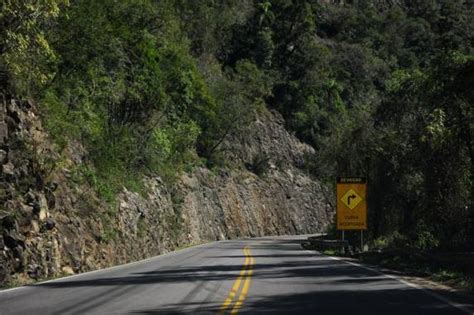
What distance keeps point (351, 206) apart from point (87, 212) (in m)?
13.8

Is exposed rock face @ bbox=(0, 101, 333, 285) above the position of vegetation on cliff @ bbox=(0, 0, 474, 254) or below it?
below

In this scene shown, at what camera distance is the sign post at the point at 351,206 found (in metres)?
34.7

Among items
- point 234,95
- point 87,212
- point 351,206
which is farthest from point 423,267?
point 234,95

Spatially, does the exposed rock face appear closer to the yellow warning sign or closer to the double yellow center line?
the double yellow center line

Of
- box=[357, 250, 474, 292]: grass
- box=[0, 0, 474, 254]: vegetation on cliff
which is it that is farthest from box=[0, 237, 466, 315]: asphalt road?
box=[0, 0, 474, 254]: vegetation on cliff

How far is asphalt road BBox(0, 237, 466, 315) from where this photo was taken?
1227 cm

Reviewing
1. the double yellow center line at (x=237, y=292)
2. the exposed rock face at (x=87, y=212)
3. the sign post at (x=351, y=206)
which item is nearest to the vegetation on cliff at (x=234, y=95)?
the exposed rock face at (x=87, y=212)

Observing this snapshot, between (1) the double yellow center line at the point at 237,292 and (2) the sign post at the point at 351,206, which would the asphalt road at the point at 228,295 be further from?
(2) the sign post at the point at 351,206

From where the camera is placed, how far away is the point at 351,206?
34906 millimetres

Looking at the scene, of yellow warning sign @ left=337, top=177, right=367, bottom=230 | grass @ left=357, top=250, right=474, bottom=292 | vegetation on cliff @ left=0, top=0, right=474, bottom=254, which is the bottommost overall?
grass @ left=357, top=250, right=474, bottom=292

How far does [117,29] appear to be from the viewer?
124ft

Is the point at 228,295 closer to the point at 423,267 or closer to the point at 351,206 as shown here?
the point at 423,267

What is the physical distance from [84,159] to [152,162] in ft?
54.2

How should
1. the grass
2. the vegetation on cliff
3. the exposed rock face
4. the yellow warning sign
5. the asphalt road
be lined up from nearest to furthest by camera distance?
the asphalt road, the grass, the exposed rock face, the vegetation on cliff, the yellow warning sign
